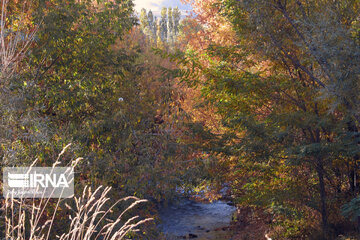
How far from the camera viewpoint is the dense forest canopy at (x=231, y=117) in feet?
26.3

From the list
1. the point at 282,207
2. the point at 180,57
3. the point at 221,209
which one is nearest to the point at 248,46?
the point at 180,57

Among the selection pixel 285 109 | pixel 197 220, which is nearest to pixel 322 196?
pixel 285 109

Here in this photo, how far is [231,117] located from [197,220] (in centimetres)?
830

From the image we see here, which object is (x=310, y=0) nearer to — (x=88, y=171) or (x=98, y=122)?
(x=98, y=122)

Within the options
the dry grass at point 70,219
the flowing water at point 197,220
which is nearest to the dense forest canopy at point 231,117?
the dry grass at point 70,219

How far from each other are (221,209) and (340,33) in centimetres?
1310

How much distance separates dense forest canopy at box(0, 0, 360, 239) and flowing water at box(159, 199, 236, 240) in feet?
9.94

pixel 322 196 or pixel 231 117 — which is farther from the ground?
pixel 231 117

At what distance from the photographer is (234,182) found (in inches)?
526

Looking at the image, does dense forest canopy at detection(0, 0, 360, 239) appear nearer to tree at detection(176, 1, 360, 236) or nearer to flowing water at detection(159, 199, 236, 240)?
tree at detection(176, 1, 360, 236)

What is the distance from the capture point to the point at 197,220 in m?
17.1

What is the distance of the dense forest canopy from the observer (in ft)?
26.3

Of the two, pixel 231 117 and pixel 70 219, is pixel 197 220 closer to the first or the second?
pixel 231 117

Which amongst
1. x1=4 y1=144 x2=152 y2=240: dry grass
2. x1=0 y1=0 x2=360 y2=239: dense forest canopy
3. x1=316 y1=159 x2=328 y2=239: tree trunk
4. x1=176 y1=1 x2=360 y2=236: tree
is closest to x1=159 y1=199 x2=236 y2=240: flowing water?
x1=0 y1=0 x2=360 y2=239: dense forest canopy
